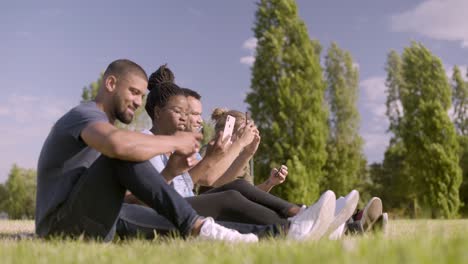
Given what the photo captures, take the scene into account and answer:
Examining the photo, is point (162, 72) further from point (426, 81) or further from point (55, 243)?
point (426, 81)

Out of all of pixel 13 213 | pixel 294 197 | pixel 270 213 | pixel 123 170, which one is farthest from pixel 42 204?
pixel 13 213

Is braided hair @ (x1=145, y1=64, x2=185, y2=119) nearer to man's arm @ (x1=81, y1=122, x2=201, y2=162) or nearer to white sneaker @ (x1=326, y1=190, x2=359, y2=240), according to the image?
man's arm @ (x1=81, y1=122, x2=201, y2=162)

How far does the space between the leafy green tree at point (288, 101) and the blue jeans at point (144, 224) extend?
613 inches

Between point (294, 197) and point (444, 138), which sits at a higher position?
point (444, 138)

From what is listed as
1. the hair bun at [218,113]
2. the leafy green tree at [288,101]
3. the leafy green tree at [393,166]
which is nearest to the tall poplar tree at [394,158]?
the leafy green tree at [393,166]

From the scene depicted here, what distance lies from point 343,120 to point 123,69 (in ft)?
79.5

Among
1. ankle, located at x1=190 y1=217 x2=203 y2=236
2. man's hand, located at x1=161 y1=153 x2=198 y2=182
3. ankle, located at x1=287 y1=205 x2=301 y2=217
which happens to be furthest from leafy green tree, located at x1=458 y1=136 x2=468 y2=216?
ankle, located at x1=190 y1=217 x2=203 y2=236

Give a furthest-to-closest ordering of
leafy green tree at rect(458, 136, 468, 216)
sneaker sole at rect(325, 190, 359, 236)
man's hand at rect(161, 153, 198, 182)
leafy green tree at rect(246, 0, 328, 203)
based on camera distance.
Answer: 1. leafy green tree at rect(458, 136, 468, 216)
2. leafy green tree at rect(246, 0, 328, 203)
3. man's hand at rect(161, 153, 198, 182)
4. sneaker sole at rect(325, 190, 359, 236)

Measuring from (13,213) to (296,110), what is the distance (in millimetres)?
22739

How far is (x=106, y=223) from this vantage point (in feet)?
10.9

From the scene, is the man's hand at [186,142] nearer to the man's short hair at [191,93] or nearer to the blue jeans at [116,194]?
the blue jeans at [116,194]

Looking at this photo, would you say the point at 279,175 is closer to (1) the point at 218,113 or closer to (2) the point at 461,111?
(1) the point at 218,113

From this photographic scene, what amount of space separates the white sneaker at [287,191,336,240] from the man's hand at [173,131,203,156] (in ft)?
2.65

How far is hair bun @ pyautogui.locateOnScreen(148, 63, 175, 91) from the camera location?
562cm
